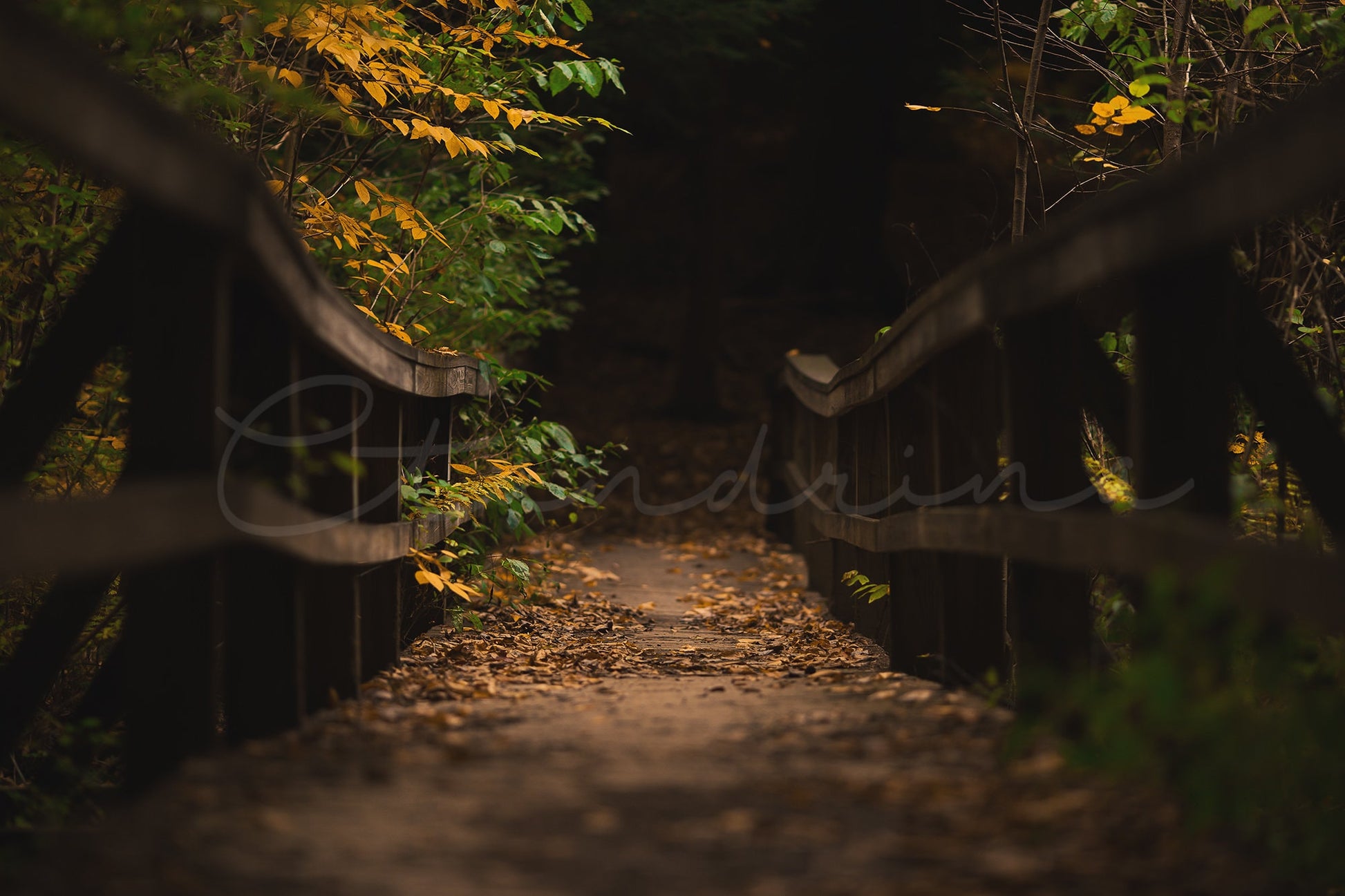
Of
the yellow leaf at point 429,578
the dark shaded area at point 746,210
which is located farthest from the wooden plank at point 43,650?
the dark shaded area at point 746,210

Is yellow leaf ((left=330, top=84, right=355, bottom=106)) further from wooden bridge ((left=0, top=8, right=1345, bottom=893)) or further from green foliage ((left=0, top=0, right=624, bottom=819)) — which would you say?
wooden bridge ((left=0, top=8, right=1345, bottom=893))

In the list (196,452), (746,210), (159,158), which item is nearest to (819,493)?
(196,452)

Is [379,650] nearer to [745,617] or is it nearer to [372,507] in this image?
[372,507]

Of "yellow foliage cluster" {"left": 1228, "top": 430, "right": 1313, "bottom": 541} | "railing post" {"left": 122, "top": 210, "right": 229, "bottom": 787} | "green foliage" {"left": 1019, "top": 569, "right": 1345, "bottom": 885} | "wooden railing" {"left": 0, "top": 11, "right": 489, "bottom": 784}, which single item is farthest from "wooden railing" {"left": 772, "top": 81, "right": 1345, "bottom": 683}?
"railing post" {"left": 122, "top": 210, "right": 229, "bottom": 787}

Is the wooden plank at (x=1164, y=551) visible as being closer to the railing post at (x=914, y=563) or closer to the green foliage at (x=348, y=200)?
the railing post at (x=914, y=563)

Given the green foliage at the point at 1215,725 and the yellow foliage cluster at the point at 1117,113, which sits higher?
the yellow foliage cluster at the point at 1117,113

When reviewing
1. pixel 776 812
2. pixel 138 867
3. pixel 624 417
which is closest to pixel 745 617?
pixel 776 812

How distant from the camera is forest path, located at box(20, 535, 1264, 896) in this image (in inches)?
81.3

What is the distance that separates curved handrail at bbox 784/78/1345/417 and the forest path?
102 centimetres

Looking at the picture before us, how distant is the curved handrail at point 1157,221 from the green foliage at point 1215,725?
0.65 metres

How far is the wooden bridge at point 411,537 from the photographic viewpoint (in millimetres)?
2139

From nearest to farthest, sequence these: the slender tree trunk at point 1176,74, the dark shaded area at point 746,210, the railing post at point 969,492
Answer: the railing post at point 969,492 < the slender tree trunk at point 1176,74 < the dark shaded area at point 746,210

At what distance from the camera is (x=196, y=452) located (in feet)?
9.51

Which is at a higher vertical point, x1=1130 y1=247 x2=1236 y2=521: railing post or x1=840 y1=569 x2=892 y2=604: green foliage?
x1=1130 y1=247 x2=1236 y2=521: railing post
